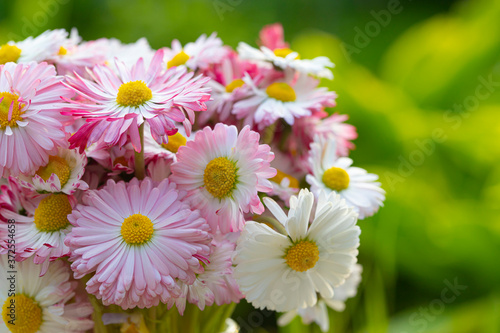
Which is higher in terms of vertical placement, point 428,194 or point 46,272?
point 46,272

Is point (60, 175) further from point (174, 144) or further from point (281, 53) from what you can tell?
point (281, 53)

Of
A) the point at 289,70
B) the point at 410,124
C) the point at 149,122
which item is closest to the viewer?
the point at 149,122

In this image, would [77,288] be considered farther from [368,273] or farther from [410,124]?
[410,124]

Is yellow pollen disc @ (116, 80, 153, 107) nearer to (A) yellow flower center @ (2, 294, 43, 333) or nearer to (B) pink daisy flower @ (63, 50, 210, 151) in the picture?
(B) pink daisy flower @ (63, 50, 210, 151)

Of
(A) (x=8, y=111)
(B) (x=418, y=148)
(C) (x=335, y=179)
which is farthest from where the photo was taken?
(B) (x=418, y=148)

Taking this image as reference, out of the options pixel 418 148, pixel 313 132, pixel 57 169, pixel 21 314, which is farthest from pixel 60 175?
pixel 418 148

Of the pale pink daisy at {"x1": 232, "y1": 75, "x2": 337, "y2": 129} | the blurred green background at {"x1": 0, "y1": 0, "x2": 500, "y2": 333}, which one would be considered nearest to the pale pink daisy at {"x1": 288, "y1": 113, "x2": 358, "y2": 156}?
the pale pink daisy at {"x1": 232, "y1": 75, "x2": 337, "y2": 129}

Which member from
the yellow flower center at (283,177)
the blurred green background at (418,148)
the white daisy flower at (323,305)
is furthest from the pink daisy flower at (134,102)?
the blurred green background at (418,148)

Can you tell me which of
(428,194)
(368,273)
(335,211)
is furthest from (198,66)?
(428,194)
